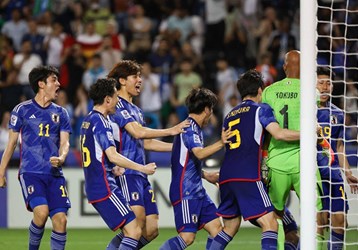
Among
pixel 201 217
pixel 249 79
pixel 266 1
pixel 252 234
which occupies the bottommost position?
pixel 252 234

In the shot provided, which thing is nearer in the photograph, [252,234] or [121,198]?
[121,198]

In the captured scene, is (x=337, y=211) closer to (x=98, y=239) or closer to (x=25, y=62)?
(x=98, y=239)

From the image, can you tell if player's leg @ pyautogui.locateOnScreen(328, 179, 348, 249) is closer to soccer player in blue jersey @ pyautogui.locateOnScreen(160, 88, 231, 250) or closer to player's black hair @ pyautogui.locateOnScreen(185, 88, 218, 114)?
soccer player in blue jersey @ pyautogui.locateOnScreen(160, 88, 231, 250)

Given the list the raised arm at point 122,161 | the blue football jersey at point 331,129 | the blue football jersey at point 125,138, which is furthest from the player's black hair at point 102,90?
the blue football jersey at point 331,129

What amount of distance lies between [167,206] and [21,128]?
4.94 meters

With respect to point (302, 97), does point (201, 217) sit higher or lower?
lower

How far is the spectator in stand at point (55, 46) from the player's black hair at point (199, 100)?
8.78 meters

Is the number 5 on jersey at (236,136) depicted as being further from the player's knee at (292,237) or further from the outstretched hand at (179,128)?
the player's knee at (292,237)

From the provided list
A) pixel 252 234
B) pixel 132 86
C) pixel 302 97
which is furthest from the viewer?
pixel 252 234

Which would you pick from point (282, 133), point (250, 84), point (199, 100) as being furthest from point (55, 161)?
point (282, 133)

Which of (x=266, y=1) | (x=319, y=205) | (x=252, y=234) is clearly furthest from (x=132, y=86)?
(x=266, y=1)

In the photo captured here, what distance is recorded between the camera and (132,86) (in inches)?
375

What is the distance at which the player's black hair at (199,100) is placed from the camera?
29.8ft

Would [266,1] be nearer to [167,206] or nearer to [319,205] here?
[167,206]
